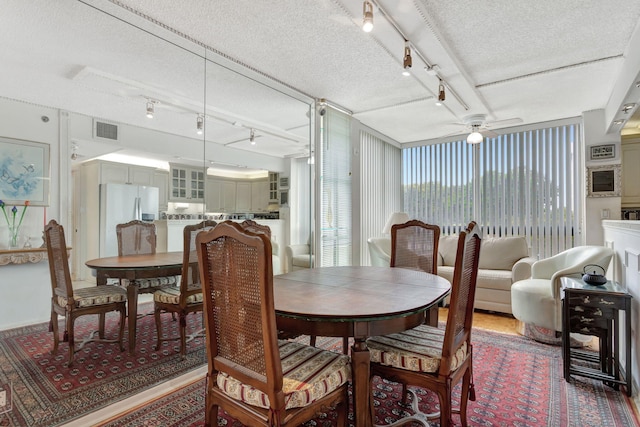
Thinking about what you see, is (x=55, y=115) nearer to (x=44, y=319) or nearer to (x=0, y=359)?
(x=44, y=319)

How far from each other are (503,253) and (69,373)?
4.72 metres

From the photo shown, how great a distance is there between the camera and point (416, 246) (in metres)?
2.99

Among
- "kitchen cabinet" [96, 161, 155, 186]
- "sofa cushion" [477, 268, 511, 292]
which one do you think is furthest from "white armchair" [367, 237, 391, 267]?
"kitchen cabinet" [96, 161, 155, 186]

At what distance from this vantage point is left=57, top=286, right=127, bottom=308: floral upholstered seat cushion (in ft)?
8.06

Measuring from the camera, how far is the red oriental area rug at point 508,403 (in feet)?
6.24

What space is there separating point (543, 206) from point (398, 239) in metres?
3.21

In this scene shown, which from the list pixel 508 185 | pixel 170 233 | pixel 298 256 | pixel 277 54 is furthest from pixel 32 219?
pixel 508 185

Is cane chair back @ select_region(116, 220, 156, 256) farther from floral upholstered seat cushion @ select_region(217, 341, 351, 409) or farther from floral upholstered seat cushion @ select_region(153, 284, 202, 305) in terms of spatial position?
floral upholstered seat cushion @ select_region(217, 341, 351, 409)

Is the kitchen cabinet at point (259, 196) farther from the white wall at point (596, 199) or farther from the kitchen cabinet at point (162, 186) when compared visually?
the white wall at point (596, 199)

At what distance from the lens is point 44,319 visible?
7.79 ft

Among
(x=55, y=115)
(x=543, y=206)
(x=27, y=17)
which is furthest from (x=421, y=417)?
(x=543, y=206)

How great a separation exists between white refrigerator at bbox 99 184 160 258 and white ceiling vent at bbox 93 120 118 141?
35 centimetres

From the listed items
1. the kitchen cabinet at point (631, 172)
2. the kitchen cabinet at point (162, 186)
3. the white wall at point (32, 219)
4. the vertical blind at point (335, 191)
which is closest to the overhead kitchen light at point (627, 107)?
the kitchen cabinet at point (631, 172)

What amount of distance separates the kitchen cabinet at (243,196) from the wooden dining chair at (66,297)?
1169 millimetres
